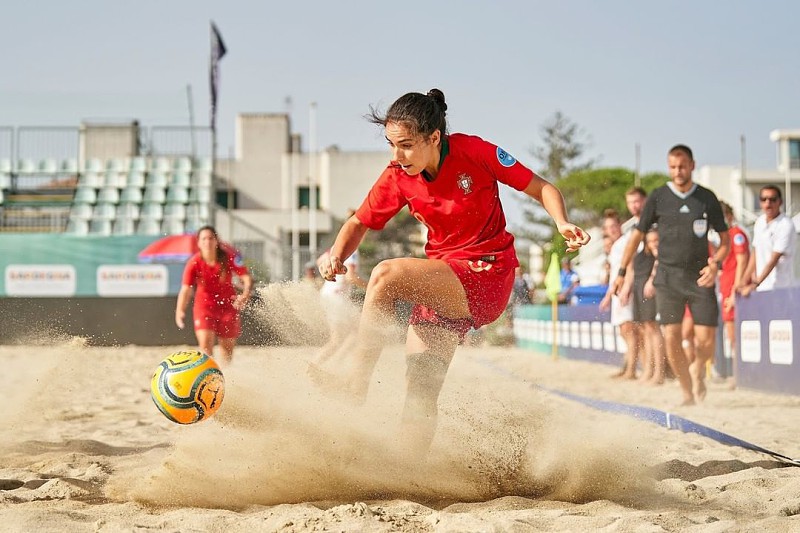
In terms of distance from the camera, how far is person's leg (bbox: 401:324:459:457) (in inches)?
169

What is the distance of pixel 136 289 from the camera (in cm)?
1955

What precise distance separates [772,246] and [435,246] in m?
5.91

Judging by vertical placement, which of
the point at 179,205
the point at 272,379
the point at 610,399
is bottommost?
the point at 610,399

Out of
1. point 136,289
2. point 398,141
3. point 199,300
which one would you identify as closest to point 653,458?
point 398,141

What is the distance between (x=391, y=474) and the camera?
429cm

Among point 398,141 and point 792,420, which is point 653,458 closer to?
point 398,141

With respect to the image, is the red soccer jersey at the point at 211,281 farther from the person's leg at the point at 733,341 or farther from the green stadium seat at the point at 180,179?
the green stadium seat at the point at 180,179

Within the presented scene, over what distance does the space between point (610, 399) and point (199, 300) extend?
3986 millimetres

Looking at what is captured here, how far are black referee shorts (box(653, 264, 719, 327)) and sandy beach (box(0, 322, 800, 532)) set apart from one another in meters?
2.40

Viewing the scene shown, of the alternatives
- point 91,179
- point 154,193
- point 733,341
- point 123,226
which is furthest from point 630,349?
point 91,179

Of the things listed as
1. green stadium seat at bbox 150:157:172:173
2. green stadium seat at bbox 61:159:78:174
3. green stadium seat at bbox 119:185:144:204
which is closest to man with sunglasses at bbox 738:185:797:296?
green stadium seat at bbox 119:185:144:204

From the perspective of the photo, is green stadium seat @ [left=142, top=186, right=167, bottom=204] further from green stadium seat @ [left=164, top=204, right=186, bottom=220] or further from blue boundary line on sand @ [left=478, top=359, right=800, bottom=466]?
blue boundary line on sand @ [left=478, top=359, right=800, bottom=466]

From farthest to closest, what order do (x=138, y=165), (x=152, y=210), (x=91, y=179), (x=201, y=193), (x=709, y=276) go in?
1. (x=138, y=165)
2. (x=201, y=193)
3. (x=91, y=179)
4. (x=152, y=210)
5. (x=709, y=276)

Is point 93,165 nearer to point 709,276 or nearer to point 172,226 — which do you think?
point 172,226
